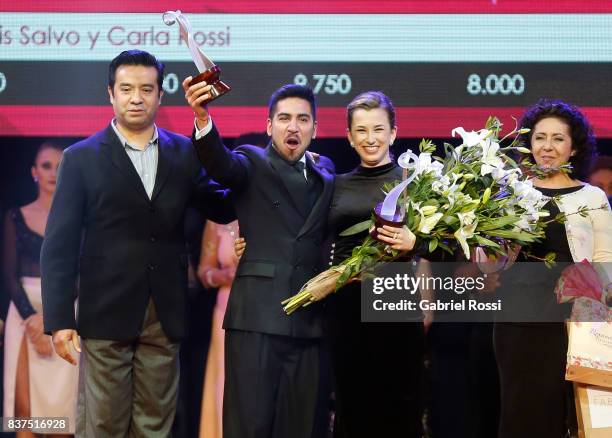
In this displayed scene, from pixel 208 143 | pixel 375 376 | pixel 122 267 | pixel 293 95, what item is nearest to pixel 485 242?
pixel 375 376

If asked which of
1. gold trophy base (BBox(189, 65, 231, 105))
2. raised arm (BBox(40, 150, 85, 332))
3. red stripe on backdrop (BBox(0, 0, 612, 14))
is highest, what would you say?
red stripe on backdrop (BBox(0, 0, 612, 14))

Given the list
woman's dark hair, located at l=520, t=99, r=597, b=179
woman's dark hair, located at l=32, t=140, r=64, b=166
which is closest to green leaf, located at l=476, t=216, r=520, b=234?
woman's dark hair, located at l=520, t=99, r=597, b=179

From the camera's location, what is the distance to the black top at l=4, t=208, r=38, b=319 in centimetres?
441

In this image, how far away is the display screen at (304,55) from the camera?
430 cm

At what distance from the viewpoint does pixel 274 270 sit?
11.3 feet

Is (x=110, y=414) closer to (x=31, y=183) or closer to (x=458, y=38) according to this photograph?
(x=31, y=183)

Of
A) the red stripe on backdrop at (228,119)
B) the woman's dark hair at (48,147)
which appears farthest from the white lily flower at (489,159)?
the woman's dark hair at (48,147)

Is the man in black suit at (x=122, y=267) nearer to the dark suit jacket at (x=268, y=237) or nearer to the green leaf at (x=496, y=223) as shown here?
the dark suit jacket at (x=268, y=237)

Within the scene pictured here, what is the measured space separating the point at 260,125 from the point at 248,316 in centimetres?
122

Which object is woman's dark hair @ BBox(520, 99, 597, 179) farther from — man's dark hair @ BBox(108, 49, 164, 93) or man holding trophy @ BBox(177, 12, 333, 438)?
man's dark hair @ BBox(108, 49, 164, 93)

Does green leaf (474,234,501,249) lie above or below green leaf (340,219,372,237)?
below

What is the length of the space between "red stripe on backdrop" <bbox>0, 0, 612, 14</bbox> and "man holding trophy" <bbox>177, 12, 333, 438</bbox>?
90 centimetres

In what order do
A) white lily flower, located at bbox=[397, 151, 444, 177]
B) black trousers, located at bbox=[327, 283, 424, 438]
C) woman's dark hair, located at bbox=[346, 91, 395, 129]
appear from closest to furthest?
1. white lily flower, located at bbox=[397, 151, 444, 177]
2. black trousers, located at bbox=[327, 283, 424, 438]
3. woman's dark hair, located at bbox=[346, 91, 395, 129]

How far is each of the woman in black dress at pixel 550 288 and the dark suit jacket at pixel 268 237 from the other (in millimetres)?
775
